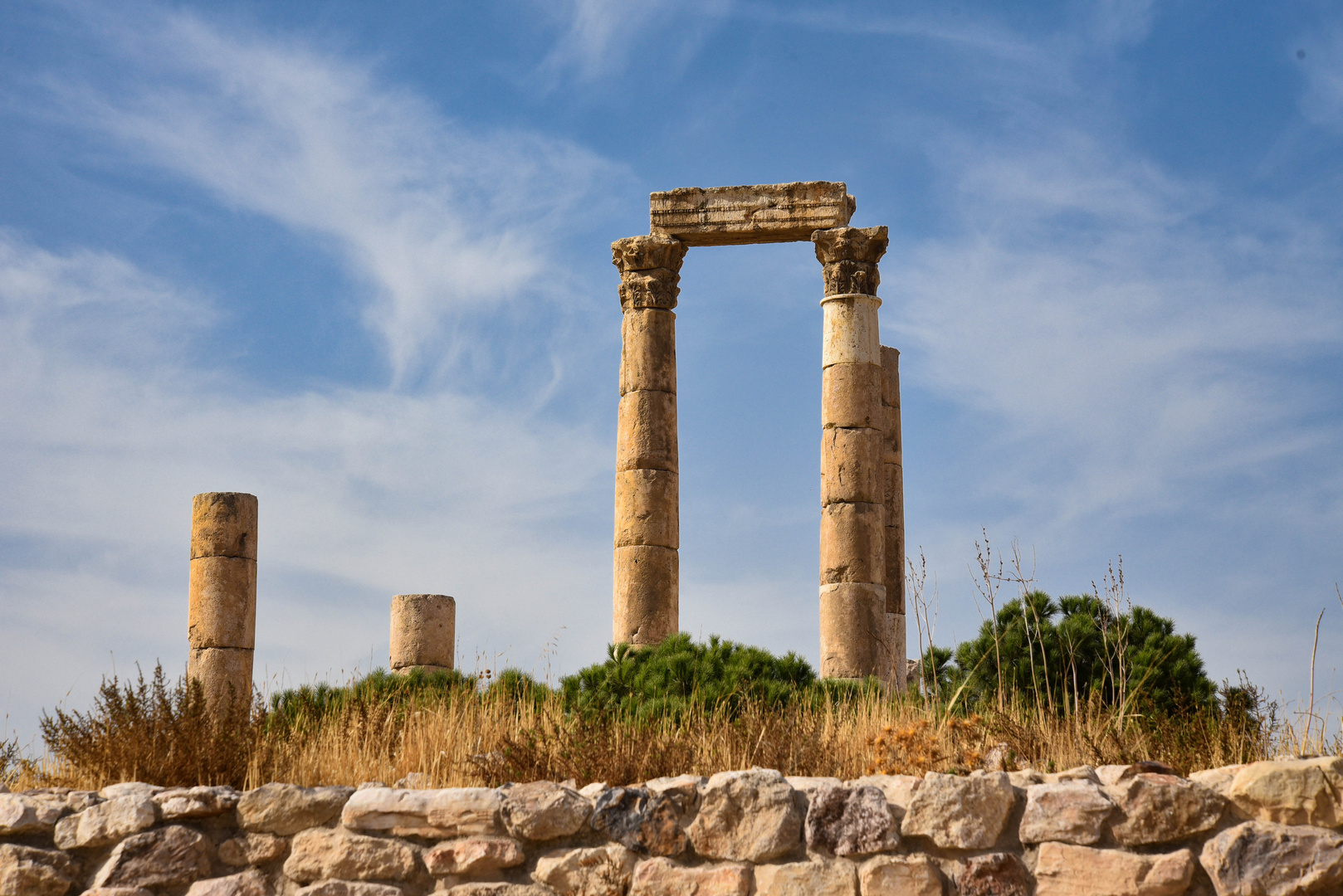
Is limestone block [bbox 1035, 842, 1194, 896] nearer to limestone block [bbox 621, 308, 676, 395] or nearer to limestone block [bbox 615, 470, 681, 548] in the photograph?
limestone block [bbox 615, 470, 681, 548]

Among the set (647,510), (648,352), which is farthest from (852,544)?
(648,352)

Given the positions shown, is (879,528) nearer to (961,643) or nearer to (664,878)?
(961,643)

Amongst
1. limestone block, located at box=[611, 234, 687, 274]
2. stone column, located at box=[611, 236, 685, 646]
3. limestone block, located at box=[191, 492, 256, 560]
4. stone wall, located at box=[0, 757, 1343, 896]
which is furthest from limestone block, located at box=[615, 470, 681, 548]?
stone wall, located at box=[0, 757, 1343, 896]

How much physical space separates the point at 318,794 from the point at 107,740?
2692 mm

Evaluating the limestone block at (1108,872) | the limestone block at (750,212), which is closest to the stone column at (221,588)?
the limestone block at (750,212)

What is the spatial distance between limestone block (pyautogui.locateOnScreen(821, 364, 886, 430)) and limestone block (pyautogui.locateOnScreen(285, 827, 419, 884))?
11154 millimetres

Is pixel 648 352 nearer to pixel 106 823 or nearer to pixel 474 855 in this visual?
pixel 106 823

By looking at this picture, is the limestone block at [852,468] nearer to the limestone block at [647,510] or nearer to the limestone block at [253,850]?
the limestone block at [647,510]

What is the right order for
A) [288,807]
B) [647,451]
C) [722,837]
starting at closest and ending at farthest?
[722,837] < [288,807] < [647,451]

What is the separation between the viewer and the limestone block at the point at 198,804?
26.3 feet

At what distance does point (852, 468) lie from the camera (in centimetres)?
1773

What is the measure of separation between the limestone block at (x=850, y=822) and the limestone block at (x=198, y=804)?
344cm

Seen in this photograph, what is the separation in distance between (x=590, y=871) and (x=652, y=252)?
1230cm

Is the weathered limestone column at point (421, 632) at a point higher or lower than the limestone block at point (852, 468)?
lower
